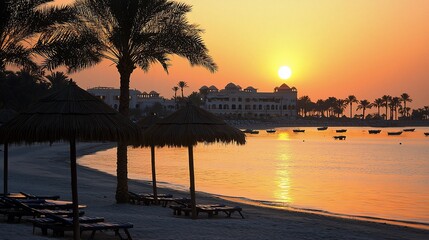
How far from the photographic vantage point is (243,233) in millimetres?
13867

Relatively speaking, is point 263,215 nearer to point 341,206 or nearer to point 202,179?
point 341,206

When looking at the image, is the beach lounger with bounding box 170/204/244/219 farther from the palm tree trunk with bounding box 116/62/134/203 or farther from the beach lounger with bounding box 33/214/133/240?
the beach lounger with bounding box 33/214/133/240

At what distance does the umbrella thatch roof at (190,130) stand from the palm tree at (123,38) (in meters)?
2.90

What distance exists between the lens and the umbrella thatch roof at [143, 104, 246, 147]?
1500 cm

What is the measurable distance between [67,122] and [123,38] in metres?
7.98

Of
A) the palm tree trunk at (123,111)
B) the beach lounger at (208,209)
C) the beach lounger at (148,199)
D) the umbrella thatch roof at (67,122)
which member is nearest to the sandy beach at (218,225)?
the beach lounger at (208,209)

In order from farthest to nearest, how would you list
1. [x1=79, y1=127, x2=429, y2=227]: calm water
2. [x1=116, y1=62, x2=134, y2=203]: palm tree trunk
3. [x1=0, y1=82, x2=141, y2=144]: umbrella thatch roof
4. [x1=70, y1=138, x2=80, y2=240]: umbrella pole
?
[x1=79, y1=127, x2=429, y2=227]: calm water → [x1=116, y1=62, x2=134, y2=203]: palm tree trunk → [x1=70, y1=138, x2=80, y2=240]: umbrella pole → [x1=0, y1=82, x2=141, y2=144]: umbrella thatch roof

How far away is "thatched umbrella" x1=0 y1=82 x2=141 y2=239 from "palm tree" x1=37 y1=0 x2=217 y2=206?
7031 mm

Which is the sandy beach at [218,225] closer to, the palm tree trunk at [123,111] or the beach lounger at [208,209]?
the beach lounger at [208,209]

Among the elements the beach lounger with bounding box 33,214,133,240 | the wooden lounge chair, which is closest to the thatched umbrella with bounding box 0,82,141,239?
the beach lounger with bounding box 33,214,133,240

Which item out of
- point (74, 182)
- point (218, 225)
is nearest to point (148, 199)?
point (218, 225)

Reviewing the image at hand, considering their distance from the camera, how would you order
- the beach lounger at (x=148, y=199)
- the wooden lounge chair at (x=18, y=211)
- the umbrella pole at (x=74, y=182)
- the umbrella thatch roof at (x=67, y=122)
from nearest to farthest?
1. the umbrella thatch roof at (x=67, y=122)
2. the umbrella pole at (x=74, y=182)
3. the wooden lounge chair at (x=18, y=211)
4. the beach lounger at (x=148, y=199)

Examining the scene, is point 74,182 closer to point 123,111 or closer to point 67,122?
point 67,122

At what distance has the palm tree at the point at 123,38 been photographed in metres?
17.7
